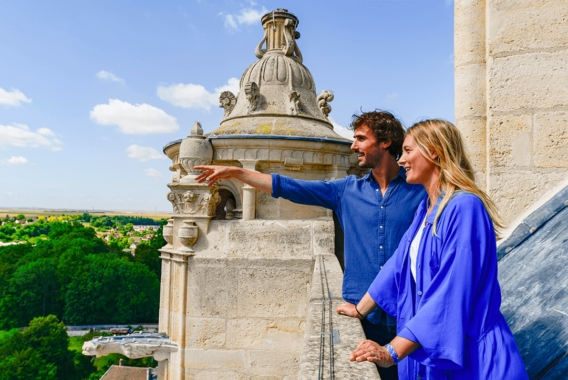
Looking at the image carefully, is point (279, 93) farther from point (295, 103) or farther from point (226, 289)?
point (226, 289)

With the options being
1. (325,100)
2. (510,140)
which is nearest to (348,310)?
(510,140)

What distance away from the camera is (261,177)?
2.11 meters

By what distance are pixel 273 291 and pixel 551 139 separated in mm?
2824

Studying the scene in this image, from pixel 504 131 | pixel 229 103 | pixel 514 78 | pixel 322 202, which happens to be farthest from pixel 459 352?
pixel 229 103

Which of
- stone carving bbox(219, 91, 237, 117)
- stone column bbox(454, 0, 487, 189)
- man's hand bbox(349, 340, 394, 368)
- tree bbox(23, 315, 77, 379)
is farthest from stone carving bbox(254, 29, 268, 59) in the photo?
tree bbox(23, 315, 77, 379)

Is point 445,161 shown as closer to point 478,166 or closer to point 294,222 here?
point 478,166

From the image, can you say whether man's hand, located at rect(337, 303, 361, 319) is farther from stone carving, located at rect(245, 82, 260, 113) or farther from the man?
stone carving, located at rect(245, 82, 260, 113)

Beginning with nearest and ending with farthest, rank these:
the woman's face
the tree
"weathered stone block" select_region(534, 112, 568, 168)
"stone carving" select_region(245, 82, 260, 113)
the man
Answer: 1. the woman's face
2. the man
3. "weathered stone block" select_region(534, 112, 568, 168)
4. "stone carving" select_region(245, 82, 260, 113)
5. the tree

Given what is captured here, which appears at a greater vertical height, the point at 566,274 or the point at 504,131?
the point at 504,131

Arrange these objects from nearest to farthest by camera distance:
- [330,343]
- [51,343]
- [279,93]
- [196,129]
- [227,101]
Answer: [330,343], [196,129], [279,93], [227,101], [51,343]

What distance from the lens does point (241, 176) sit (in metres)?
2.14

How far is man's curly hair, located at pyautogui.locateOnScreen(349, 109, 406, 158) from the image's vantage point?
6.21 feet

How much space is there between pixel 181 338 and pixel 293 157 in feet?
8.18

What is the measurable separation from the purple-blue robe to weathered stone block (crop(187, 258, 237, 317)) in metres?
3.11
